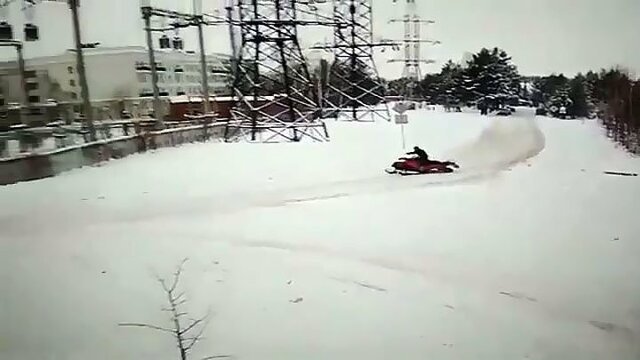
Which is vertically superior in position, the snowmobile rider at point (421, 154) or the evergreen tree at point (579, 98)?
the evergreen tree at point (579, 98)

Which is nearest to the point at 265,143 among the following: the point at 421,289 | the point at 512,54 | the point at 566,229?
the point at 421,289

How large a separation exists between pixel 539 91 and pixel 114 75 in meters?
1.08

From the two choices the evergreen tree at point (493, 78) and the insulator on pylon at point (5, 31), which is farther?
the evergreen tree at point (493, 78)

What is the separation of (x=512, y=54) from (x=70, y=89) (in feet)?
3.72

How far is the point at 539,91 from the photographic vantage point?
1732mm

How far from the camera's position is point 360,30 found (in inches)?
65.6

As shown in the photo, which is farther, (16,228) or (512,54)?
(512,54)

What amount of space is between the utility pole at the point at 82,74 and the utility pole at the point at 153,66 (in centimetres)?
15

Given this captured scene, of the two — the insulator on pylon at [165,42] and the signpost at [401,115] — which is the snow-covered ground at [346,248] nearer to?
the signpost at [401,115]

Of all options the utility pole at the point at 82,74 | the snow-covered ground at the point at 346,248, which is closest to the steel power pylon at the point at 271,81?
the snow-covered ground at the point at 346,248

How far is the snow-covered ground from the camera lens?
1581 millimetres

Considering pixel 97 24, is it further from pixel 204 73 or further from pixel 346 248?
pixel 346 248

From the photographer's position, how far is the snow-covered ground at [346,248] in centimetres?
158

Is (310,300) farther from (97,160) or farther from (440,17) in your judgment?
(440,17)
